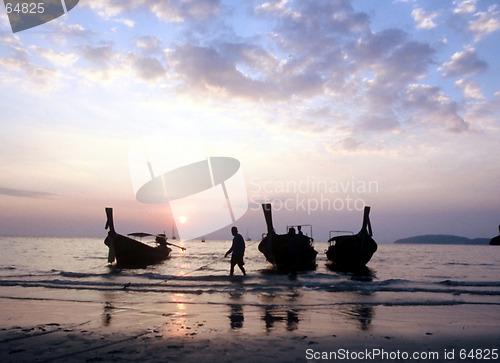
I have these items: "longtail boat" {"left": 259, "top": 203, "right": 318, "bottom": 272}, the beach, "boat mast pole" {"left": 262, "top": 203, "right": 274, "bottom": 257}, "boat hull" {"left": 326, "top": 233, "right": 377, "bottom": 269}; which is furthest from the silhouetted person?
the beach

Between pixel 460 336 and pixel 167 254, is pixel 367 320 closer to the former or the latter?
pixel 460 336

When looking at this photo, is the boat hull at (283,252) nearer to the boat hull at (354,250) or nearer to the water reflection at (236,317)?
the boat hull at (354,250)

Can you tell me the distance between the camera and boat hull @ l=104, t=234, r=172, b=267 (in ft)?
96.0

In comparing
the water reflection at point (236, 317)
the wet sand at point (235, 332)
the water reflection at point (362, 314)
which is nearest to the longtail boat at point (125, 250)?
the wet sand at point (235, 332)

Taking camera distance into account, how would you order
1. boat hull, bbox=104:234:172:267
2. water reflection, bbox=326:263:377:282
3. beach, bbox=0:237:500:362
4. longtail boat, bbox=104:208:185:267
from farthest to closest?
boat hull, bbox=104:234:172:267, longtail boat, bbox=104:208:185:267, water reflection, bbox=326:263:377:282, beach, bbox=0:237:500:362

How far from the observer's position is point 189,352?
5.96 metres

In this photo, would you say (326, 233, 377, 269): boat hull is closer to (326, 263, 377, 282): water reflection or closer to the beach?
(326, 263, 377, 282): water reflection

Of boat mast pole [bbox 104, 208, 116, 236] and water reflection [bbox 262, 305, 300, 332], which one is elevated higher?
boat mast pole [bbox 104, 208, 116, 236]

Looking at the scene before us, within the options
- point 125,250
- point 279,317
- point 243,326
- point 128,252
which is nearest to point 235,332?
point 243,326

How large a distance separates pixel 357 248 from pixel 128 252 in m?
20.0

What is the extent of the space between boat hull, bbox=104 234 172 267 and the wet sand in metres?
18.6

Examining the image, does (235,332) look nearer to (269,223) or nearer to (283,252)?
(269,223)

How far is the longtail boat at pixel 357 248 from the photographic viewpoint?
95.1 ft

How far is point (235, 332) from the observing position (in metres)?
7.50
